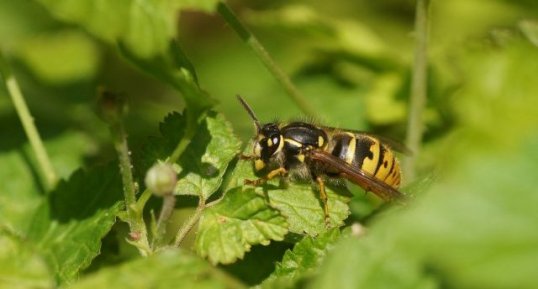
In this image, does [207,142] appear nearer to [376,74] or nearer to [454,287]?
[454,287]

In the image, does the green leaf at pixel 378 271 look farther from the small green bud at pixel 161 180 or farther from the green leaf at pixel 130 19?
the green leaf at pixel 130 19

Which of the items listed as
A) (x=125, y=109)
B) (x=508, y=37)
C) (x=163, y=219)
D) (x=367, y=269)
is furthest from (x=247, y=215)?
(x=508, y=37)

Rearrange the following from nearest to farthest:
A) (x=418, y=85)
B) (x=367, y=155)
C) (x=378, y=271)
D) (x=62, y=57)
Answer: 1. (x=378, y=271)
2. (x=367, y=155)
3. (x=418, y=85)
4. (x=62, y=57)

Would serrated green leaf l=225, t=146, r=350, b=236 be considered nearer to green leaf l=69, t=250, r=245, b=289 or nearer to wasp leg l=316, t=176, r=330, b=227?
wasp leg l=316, t=176, r=330, b=227

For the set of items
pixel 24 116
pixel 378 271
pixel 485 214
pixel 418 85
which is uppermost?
pixel 485 214

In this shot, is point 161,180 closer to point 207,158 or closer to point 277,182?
point 207,158

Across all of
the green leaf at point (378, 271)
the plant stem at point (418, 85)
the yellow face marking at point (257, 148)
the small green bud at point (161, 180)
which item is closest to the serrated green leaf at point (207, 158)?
the yellow face marking at point (257, 148)

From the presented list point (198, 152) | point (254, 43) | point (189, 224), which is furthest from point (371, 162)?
point (189, 224)
